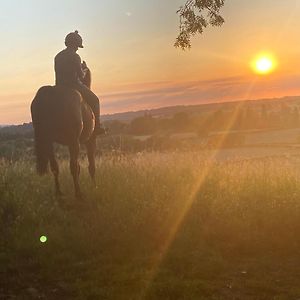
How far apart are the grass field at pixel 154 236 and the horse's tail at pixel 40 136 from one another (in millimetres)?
642

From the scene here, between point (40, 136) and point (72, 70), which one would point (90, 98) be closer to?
point (72, 70)

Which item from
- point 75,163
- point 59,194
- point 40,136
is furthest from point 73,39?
point 59,194

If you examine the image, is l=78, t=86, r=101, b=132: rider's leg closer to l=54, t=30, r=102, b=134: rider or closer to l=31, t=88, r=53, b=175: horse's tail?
l=54, t=30, r=102, b=134: rider

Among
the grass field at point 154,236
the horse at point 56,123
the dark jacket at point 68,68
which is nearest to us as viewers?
the grass field at point 154,236

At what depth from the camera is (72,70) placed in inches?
435

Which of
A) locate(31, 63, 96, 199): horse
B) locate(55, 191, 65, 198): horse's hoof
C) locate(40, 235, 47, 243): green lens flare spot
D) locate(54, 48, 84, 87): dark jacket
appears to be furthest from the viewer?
locate(54, 48, 84, 87): dark jacket

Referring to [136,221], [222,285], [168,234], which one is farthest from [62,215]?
[222,285]

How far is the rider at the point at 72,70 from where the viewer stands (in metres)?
11.0

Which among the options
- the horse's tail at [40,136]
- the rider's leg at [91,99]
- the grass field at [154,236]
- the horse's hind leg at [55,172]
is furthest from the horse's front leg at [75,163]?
the rider's leg at [91,99]

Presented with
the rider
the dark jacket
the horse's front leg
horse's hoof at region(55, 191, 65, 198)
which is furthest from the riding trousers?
horse's hoof at region(55, 191, 65, 198)

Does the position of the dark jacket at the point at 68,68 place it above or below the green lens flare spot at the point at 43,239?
above

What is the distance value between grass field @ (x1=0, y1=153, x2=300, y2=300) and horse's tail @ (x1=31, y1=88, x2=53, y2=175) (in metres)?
0.64

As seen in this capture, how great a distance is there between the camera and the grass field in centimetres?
673

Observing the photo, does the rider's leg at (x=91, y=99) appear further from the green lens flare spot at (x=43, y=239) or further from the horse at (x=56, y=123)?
the green lens flare spot at (x=43, y=239)
